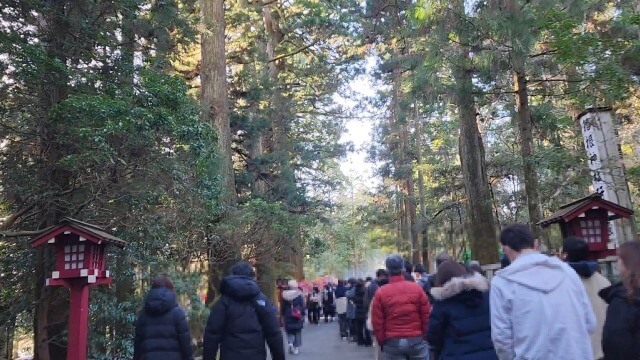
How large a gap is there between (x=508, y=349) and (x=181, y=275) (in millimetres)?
8738

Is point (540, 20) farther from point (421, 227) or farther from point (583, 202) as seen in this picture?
point (421, 227)

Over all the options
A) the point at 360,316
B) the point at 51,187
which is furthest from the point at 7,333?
the point at 360,316

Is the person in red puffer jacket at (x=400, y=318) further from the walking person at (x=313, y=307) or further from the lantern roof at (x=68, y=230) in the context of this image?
the walking person at (x=313, y=307)

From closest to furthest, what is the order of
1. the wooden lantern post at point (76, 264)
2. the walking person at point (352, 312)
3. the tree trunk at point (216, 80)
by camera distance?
the wooden lantern post at point (76, 264) < the walking person at point (352, 312) < the tree trunk at point (216, 80)

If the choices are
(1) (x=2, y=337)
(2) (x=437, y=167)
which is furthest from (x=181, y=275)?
(2) (x=437, y=167)

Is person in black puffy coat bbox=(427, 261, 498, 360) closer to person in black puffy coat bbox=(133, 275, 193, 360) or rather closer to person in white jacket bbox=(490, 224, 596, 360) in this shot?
person in white jacket bbox=(490, 224, 596, 360)

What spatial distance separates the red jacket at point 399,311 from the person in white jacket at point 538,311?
1.80 meters

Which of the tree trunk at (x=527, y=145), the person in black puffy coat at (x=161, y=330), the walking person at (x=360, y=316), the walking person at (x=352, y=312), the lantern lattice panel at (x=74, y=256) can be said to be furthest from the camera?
the walking person at (x=352, y=312)

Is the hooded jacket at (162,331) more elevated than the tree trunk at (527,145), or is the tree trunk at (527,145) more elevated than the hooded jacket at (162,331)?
the tree trunk at (527,145)

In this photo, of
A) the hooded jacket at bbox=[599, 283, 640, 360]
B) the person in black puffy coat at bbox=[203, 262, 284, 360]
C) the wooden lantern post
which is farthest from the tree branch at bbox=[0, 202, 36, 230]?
the hooded jacket at bbox=[599, 283, 640, 360]

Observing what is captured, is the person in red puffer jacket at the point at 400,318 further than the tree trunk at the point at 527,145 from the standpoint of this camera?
No

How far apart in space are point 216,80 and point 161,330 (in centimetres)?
1015

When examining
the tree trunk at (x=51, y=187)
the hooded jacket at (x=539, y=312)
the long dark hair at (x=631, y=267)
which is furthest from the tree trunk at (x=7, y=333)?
the long dark hair at (x=631, y=267)

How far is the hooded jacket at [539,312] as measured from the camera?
2.87 meters
